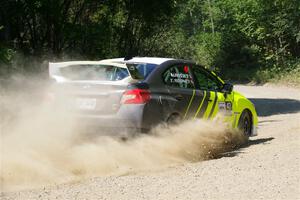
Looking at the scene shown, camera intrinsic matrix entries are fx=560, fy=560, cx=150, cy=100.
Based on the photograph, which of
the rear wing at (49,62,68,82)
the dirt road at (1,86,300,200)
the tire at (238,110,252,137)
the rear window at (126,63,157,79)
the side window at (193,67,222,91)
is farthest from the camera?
the tire at (238,110,252,137)

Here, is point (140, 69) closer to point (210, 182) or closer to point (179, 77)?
point (179, 77)

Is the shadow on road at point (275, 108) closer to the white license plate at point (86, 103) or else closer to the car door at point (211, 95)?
the car door at point (211, 95)

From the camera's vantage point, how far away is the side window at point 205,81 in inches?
378

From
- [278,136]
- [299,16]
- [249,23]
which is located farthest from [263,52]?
[278,136]

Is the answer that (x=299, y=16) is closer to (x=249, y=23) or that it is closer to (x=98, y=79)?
(x=249, y=23)

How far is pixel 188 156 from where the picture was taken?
346 inches

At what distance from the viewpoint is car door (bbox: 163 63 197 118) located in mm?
8711

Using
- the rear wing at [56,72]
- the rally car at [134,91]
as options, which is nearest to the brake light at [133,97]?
the rally car at [134,91]

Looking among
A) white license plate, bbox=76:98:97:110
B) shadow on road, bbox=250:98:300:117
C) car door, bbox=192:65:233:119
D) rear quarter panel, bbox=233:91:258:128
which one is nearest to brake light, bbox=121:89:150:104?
white license plate, bbox=76:98:97:110

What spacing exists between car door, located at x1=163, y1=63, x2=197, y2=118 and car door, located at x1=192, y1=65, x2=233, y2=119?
0.71ft

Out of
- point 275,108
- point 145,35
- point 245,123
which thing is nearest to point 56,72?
point 245,123

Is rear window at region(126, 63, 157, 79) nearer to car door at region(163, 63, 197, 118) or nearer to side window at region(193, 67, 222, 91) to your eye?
car door at region(163, 63, 197, 118)

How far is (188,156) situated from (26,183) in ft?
9.20

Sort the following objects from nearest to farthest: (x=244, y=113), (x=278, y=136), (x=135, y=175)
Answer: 1. (x=135, y=175)
2. (x=244, y=113)
3. (x=278, y=136)
